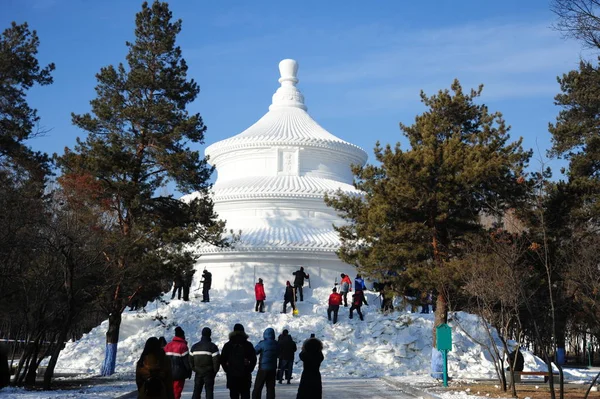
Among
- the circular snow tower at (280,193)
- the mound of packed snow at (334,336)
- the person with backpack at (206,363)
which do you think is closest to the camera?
the person with backpack at (206,363)

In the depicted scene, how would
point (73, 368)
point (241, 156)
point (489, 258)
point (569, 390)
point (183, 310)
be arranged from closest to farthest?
point (569, 390)
point (489, 258)
point (73, 368)
point (183, 310)
point (241, 156)

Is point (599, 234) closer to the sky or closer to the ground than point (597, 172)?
closer to the ground

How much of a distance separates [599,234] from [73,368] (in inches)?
644

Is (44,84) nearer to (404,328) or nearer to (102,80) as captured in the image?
(102,80)

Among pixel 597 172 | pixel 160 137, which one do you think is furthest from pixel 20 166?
pixel 597 172

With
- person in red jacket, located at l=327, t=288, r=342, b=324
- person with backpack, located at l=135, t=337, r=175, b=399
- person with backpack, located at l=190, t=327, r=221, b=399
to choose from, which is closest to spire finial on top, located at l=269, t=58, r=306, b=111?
person in red jacket, located at l=327, t=288, r=342, b=324

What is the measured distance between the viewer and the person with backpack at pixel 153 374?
962 centimetres

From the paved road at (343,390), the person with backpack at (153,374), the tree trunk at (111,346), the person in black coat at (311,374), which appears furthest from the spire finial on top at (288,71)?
the person with backpack at (153,374)

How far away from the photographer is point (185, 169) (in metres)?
24.2

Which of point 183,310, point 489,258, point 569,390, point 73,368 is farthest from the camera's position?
point 183,310

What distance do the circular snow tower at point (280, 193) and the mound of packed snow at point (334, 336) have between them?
4.13 meters


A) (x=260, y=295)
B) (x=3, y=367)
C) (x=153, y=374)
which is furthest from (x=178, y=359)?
(x=260, y=295)

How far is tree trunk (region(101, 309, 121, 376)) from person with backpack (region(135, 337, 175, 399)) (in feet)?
45.6

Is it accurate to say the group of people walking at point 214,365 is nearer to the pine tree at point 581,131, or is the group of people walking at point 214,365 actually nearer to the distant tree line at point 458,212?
the distant tree line at point 458,212
